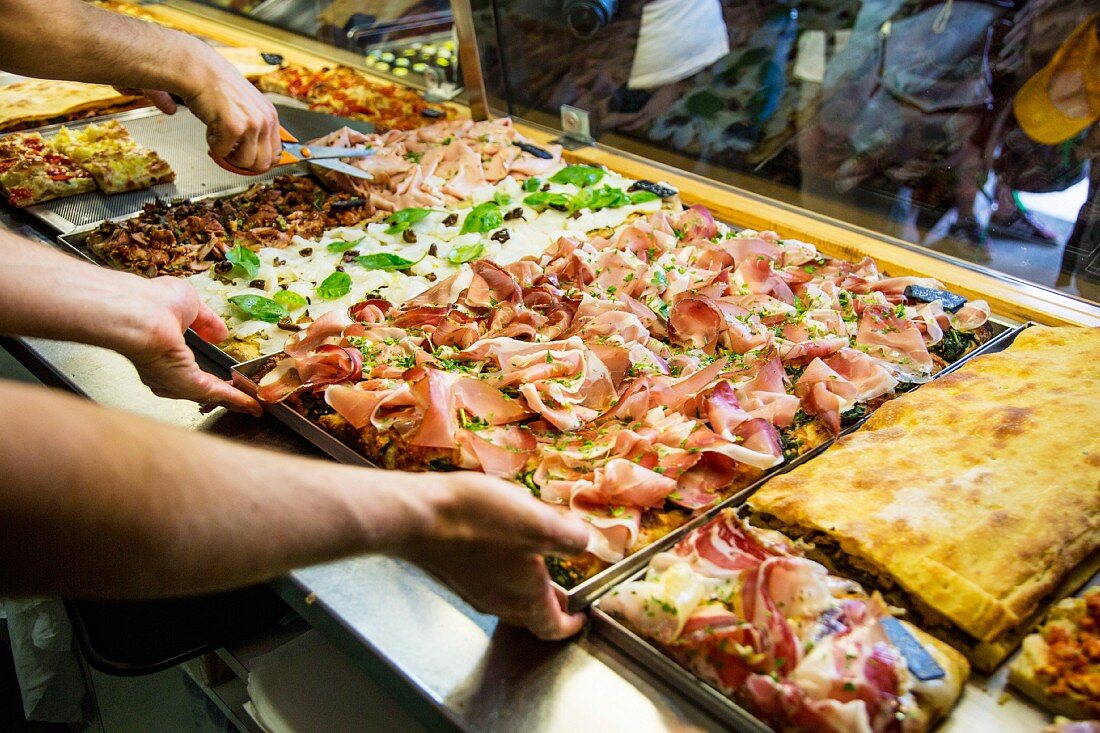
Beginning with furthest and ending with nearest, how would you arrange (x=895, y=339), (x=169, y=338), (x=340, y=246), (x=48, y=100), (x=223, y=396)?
(x=48, y=100) → (x=340, y=246) → (x=895, y=339) → (x=223, y=396) → (x=169, y=338)

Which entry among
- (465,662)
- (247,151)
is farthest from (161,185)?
(465,662)

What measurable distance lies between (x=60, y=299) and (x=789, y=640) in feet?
4.72

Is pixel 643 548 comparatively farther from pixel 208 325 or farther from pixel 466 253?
pixel 466 253

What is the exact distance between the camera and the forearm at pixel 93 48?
233 centimetres

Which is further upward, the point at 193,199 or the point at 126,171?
the point at 126,171

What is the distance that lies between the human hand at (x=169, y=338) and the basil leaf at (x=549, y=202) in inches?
56.2

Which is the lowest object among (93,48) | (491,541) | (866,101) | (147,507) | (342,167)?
(342,167)

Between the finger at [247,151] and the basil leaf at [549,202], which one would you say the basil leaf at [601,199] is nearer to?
the basil leaf at [549,202]

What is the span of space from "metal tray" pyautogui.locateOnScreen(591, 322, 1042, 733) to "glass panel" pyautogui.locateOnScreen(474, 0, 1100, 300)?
62.8 inches

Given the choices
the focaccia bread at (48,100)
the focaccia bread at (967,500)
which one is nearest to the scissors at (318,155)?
the focaccia bread at (48,100)

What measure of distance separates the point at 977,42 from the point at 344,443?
2.41m

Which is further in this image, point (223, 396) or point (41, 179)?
point (41, 179)

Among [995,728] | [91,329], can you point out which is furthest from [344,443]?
[995,728]

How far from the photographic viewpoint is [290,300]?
2.54 m
